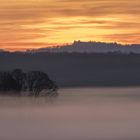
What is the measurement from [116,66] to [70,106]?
263 feet

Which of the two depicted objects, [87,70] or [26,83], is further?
[87,70]

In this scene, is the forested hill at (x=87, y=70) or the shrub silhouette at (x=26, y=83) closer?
the shrub silhouette at (x=26, y=83)

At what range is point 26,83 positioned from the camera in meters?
65.5

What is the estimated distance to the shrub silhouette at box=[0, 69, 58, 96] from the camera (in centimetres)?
6394

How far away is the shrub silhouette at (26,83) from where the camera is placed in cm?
6394

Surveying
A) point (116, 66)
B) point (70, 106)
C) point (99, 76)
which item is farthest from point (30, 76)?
point (116, 66)

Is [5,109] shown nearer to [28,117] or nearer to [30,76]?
[28,117]

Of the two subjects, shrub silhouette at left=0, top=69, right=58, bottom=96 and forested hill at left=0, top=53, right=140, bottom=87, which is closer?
shrub silhouette at left=0, top=69, right=58, bottom=96

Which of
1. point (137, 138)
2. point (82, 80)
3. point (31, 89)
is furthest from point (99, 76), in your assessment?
point (137, 138)

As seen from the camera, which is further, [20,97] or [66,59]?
[66,59]

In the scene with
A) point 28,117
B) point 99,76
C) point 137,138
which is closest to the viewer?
point 137,138

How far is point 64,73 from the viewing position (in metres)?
164

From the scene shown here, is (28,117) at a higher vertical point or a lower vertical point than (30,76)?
lower

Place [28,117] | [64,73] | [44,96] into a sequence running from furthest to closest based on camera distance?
[64,73]
[28,117]
[44,96]
